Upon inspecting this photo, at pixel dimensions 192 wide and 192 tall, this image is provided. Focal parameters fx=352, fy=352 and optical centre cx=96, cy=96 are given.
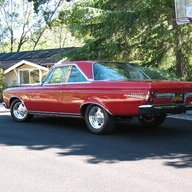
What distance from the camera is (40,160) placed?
5.67m

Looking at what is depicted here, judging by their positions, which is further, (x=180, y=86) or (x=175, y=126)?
(x=175, y=126)

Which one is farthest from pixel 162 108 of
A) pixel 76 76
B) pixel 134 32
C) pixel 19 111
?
pixel 134 32

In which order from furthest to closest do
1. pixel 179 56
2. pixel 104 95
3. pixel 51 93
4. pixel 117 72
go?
pixel 179 56 → pixel 51 93 → pixel 117 72 → pixel 104 95

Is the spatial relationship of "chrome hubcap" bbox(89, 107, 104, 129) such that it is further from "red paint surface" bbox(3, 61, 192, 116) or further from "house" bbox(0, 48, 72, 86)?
"house" bbox(0, 48, 72, 86)

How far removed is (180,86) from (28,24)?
47.5 m

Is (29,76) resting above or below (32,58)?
below

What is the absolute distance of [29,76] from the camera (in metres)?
29.7

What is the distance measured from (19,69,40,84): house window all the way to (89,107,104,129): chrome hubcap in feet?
71.3

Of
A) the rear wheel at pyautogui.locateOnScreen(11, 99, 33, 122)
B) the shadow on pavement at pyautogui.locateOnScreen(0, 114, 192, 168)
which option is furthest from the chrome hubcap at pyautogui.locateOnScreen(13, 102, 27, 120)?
the shadow on pavement at pyautogui.locateOnScreen(0, 114, 192, 168)

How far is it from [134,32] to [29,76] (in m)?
16.4

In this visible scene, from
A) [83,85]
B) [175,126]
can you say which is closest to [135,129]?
[175,126]

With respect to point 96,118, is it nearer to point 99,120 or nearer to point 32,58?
point 99,120

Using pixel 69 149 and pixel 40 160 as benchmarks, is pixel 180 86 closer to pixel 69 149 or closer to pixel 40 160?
pixel 69 149

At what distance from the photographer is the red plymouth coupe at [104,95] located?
276 inches
